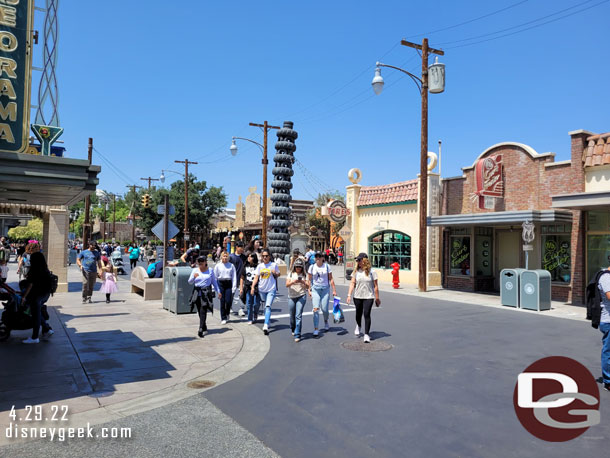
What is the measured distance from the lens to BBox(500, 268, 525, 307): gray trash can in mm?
13734

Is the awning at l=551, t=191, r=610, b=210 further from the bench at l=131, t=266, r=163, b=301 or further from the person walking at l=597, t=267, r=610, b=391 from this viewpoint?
the bench at l=131, t=266, r=163, b=301

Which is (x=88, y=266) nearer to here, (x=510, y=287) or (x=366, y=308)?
(x=366, y=308)

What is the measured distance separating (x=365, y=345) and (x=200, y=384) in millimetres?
3424

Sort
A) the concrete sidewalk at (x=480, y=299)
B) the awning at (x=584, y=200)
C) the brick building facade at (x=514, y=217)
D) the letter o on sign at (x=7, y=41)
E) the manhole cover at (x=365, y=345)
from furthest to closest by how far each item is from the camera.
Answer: the brick building facade at (x=514, y=217), the concrete sidewalk at (x=480, y=299), the awning at (x=584, y=200), the manhole cover at (x=365, y=345), the letter o on sign at (x=7, y=41)

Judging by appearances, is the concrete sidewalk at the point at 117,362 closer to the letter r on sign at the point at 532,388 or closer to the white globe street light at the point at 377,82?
the letter r on sign at the point at 532,388

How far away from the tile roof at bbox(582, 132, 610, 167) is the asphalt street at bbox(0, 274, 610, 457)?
25.5 ft

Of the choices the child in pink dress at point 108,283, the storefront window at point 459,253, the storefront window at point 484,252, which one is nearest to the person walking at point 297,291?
the child in pink dress at point 108,283

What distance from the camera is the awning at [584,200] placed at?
12516 mm

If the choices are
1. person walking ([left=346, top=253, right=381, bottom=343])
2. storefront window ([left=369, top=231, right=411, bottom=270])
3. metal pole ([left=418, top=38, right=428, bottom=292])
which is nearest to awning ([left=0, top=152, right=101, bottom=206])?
person walking ([left=346, top=253, right=381, bottom=343])

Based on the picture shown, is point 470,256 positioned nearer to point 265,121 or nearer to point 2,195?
point 265,121

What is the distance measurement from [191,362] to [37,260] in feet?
11.1

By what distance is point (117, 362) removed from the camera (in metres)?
6.89

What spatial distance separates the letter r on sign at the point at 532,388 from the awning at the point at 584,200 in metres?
A: 7.96

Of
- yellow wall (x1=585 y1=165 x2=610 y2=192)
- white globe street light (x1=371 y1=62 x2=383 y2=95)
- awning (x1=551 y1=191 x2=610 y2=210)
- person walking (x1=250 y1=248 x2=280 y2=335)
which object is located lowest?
person walking (x1=250 y1=248 x2=280 y2=335)
